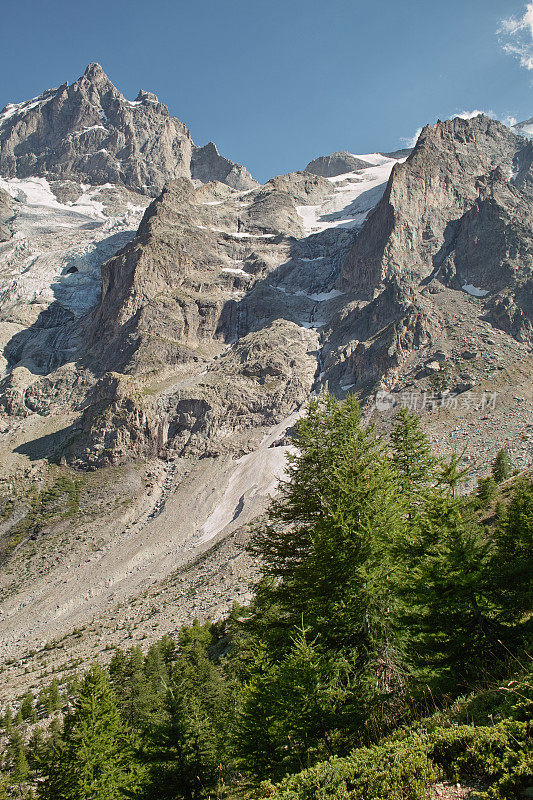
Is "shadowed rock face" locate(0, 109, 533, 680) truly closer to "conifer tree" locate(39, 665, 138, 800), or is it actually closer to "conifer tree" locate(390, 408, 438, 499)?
"conifer tree" locate(39, 665, 138, 800)

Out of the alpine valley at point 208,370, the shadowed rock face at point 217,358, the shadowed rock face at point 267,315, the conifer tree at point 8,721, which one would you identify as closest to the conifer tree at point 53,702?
the conifer tree at point 8,721

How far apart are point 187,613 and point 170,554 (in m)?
24.8

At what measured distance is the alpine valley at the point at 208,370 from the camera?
69.0 metres

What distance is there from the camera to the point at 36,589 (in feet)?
241

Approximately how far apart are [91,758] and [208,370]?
376 ft

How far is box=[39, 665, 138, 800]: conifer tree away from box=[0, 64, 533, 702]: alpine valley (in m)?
30.2

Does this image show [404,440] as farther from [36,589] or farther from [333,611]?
[36,589]

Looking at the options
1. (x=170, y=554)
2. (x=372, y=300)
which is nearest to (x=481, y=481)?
(x=170, y=554)

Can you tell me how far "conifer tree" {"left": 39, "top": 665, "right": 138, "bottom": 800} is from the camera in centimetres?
1397

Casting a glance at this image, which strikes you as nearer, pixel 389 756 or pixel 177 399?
pixel 389 756

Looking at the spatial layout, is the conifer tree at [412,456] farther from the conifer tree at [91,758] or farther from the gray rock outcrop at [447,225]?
the gray rock outcrop at [447,225]

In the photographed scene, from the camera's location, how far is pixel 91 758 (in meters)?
14.4

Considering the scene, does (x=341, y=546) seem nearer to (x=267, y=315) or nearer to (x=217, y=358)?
(x=217, y=358)

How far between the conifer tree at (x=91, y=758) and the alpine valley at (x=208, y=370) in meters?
30.2
